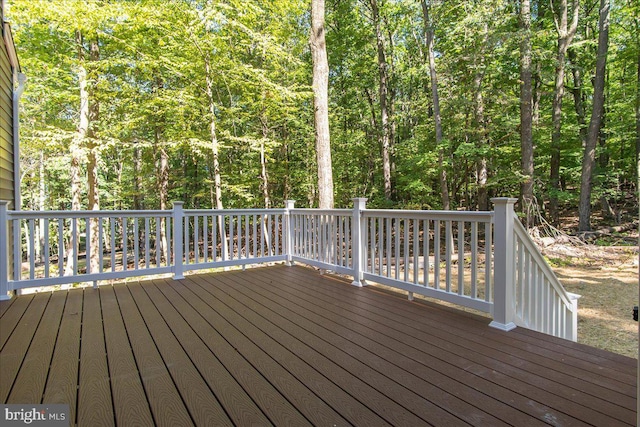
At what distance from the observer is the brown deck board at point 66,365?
1.65 metres

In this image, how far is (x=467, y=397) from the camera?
164 cm

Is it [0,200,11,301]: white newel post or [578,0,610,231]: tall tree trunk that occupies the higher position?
[578,0,610,231]: tall tree trunk

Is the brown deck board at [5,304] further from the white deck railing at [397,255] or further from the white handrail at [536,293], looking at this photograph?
the white handrail at [536,293]

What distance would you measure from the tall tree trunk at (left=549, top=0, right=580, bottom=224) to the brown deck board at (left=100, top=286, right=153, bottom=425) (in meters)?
11.0

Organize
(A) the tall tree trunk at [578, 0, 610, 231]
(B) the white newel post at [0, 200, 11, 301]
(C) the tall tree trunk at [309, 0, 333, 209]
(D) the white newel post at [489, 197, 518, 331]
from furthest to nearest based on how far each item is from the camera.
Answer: (A) the tall tree trunk at [578, 0, 610, 231] → (C) the tall tree trunk at [309, 0, 333, 209] → (B) the white newel post at [0, 200, 11, 301] → (D) the white newel post at [489, 197, 518, 331]

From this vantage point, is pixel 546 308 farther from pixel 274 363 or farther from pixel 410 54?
pixel 410 54

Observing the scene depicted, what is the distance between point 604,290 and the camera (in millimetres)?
5844

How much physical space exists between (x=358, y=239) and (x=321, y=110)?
282 cm

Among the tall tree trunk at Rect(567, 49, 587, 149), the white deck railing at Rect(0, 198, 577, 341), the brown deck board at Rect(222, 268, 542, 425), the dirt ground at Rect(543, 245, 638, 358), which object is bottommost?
the dirt ground at Rect(543, 245, 638, 358)

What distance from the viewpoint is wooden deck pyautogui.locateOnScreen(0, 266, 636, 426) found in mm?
1528

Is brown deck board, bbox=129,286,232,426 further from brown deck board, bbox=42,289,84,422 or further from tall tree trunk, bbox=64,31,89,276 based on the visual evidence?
tall tree trunk, bbox=64,31,89,276

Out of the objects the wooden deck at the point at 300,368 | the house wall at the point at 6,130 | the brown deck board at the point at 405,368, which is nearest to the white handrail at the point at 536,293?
the wooden deck at the point at 300,368

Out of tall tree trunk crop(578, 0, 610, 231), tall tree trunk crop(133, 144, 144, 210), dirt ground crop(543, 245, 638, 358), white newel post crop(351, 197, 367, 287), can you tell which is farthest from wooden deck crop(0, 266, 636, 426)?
tall tree trunk crop(133, 144, 144, 210)

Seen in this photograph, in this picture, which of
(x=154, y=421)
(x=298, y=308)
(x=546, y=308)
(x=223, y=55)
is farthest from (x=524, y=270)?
(x=223, y=55)
